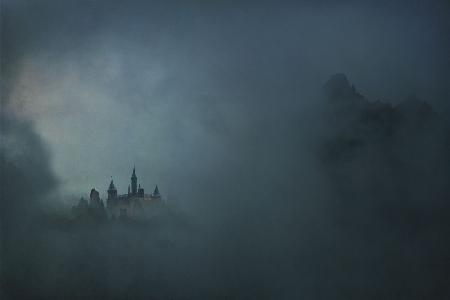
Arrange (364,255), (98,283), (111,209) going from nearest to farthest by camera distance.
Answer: (364,255), (98,283), (111,209)

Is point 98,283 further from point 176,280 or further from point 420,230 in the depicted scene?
point 420,230

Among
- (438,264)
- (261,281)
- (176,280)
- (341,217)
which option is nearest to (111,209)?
(176,280)

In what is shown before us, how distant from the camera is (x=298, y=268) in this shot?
35.5 metres

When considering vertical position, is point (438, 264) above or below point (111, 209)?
below

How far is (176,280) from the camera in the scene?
Result: 37688mm

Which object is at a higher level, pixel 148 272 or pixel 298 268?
pixel 148 272

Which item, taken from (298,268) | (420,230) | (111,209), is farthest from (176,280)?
(420,230)

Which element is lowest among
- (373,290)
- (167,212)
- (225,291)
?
(373,290)

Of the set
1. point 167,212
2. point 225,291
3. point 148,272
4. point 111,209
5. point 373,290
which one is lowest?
point 373,290

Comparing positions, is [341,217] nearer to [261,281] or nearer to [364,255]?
[364,255]

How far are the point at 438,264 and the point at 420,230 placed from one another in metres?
2.42

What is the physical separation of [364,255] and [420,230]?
3.89 metres

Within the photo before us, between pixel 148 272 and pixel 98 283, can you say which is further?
pixel 148 272

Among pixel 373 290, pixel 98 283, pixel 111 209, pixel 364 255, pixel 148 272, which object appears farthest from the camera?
pixel 111 209
